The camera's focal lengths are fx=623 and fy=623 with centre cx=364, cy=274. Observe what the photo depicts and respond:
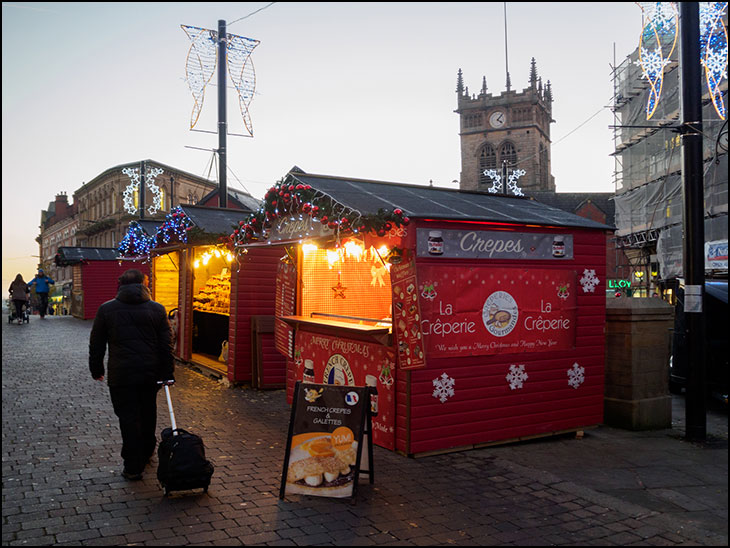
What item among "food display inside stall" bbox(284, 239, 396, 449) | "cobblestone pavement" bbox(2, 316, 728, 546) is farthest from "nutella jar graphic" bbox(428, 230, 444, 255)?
"cobblestone pavement" bbox(2, 316, 728, 546)

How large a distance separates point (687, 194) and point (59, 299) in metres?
45.5

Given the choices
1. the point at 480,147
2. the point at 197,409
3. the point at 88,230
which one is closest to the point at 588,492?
the point at 197,409

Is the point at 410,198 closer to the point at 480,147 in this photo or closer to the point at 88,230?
the point at 88,230

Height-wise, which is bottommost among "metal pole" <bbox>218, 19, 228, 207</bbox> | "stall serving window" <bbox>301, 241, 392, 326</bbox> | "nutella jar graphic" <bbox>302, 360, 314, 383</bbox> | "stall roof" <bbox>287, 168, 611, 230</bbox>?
"nutella jar graphic" <bbox>302, 360, 314, 383</bbox>

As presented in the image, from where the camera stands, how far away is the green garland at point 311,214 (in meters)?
6.64

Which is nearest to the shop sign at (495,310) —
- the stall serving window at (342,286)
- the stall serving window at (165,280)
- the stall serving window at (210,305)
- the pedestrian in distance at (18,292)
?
the stall serving window at (342,286)

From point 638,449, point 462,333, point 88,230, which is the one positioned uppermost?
point 88,230

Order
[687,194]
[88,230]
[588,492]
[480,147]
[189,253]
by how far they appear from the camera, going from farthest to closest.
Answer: [480,147]
[88,230]
[189,253]
[687,194]
[588,492]

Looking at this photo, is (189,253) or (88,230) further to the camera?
(88,230)

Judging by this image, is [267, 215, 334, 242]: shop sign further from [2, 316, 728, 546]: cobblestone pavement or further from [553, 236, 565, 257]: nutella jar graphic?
[553, 236, 565, 257]: nutella jar graphic

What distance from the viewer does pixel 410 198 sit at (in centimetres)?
803

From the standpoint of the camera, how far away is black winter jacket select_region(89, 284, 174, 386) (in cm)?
590

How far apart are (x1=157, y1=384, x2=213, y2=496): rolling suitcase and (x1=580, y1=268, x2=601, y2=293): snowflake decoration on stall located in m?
5.27

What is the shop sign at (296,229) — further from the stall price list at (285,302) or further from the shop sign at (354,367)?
the shop sign at (354,367)
